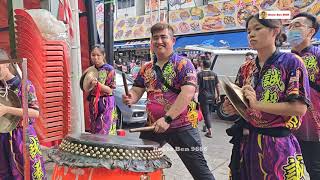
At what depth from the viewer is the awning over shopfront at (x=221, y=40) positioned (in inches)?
697

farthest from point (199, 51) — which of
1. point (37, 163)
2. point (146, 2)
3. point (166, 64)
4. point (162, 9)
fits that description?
point (146, 2)

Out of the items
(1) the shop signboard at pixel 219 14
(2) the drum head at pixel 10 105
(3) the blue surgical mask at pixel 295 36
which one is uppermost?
(1) the shop signboard at pixel 219 14

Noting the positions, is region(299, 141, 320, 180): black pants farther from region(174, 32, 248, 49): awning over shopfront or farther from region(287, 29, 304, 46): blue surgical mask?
region(174, 32, 248, 49): awning over shopfront

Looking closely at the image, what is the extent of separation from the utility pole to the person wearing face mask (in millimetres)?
2973

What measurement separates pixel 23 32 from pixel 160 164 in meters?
1.34

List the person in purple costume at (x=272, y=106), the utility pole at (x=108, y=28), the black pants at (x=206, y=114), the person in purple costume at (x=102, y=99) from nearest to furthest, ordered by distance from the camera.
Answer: the person in purple costume at (x=272, y=106)
the person in purple costume at (x=102, y=99)
the utility pole at (x=108, y=28)
the black pants at (x=206, y=114)

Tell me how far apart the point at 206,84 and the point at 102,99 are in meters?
3.67

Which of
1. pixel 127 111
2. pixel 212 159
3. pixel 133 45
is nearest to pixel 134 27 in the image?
pixel 133 45

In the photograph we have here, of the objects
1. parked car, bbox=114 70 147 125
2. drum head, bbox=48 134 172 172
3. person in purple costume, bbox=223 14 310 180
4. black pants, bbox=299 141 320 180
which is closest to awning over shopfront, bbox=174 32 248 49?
parked car, bbox=114 70 147 125

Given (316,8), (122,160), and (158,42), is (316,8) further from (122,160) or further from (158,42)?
(122,160)

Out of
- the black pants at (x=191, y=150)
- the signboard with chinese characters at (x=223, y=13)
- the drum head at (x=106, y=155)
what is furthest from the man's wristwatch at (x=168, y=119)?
the signboard with chinese characters at (x=223, y=13)

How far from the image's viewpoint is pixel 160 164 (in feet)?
6.35

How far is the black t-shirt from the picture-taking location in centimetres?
793

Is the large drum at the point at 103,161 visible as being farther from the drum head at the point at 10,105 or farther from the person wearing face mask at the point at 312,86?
the person wearing face mask at the point at 312,86
